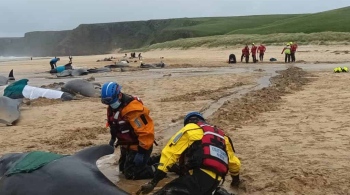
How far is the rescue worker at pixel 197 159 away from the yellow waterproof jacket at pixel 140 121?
43.4 inches

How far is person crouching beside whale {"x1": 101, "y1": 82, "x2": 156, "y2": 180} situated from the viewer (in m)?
5.28

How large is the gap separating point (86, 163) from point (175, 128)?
4298 millimetres

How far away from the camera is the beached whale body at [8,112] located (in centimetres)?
912

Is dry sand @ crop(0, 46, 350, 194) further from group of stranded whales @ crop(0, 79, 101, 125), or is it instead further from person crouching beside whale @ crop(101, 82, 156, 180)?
group of stranded whales @ crop(0, 79, 101, 125)

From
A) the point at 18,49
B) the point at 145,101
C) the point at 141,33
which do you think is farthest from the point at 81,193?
the point at 18,49

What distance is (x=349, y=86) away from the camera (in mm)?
12727

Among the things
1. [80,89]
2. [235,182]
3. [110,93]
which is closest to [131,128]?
[110,93]

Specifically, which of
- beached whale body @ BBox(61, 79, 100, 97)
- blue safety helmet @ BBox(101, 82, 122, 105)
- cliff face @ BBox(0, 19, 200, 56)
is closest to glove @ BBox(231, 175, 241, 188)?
blue safety helmet @ BBox(101, 82, 122, 105)

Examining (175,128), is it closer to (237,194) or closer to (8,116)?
(237,194)

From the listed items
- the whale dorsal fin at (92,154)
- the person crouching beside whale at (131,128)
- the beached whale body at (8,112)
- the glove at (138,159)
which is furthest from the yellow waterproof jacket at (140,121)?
the beached whale body at (8,112)

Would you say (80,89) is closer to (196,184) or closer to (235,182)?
(235,182)

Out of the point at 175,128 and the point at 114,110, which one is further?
the point at 175,128

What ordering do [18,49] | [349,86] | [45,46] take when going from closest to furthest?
[349,86] < [45,46] < [18,49]

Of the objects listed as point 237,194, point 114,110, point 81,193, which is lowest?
point 237,194
